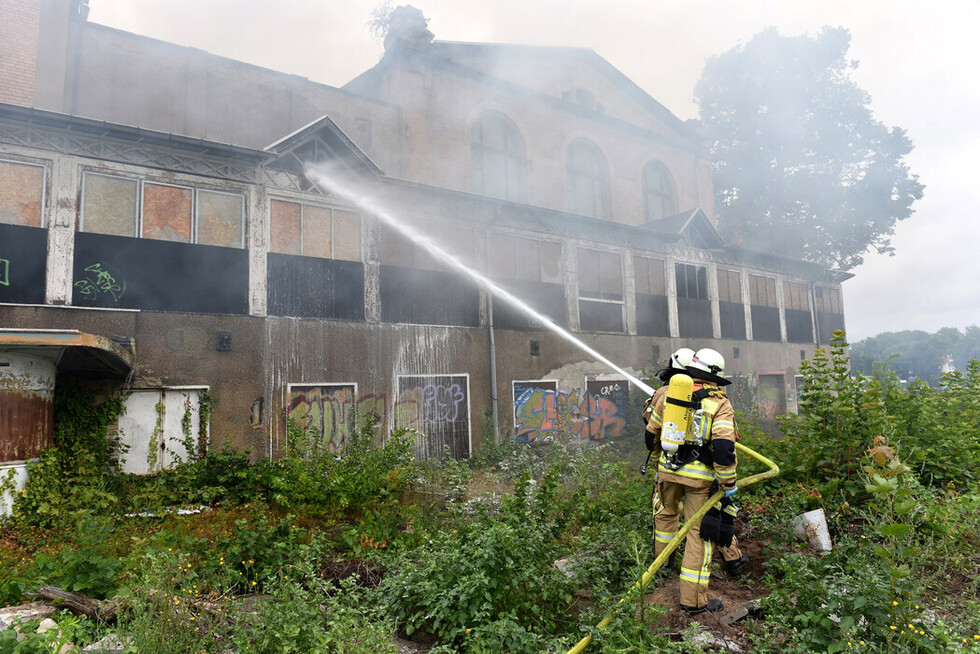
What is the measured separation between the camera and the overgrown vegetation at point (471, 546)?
367cm

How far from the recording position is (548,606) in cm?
437

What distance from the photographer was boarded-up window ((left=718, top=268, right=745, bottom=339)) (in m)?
19.6

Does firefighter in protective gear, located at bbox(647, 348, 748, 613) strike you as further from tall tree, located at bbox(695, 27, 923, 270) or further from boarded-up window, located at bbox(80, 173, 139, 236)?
tall tree, located at bbox(695, 27, 923, 270)

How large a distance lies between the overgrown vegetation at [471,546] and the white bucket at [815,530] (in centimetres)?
20

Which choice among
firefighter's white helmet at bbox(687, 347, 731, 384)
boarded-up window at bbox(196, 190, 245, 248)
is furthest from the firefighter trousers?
boarded-up window at bbox(196, 190, 245, 248)

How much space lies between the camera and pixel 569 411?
14547 millimetres

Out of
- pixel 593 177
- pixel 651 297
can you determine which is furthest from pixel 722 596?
pixel 593 177

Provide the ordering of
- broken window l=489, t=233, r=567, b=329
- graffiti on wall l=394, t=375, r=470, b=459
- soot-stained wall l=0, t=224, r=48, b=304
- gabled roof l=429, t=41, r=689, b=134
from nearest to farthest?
1. soot-stained wall l=0, t=224, r=48, b=304
2. graffiti on wall l=394, t=375, r=470, b=459
3. broken window l=489, t=233, r=567, b=329
4. gabled roof l=429, t=41, r=689, b=134

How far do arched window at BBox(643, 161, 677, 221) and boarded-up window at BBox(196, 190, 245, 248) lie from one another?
54.1ft

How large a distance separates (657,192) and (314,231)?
16341 mm

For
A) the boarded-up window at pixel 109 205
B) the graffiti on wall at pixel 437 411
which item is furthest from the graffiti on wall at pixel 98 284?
the graffiti on wall at pixel 437 411

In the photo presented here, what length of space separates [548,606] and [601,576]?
780 mm

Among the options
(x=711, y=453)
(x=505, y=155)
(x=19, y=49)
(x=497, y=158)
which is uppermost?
(x=505, y=155)

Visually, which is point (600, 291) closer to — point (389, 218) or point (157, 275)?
point (389, 218)
